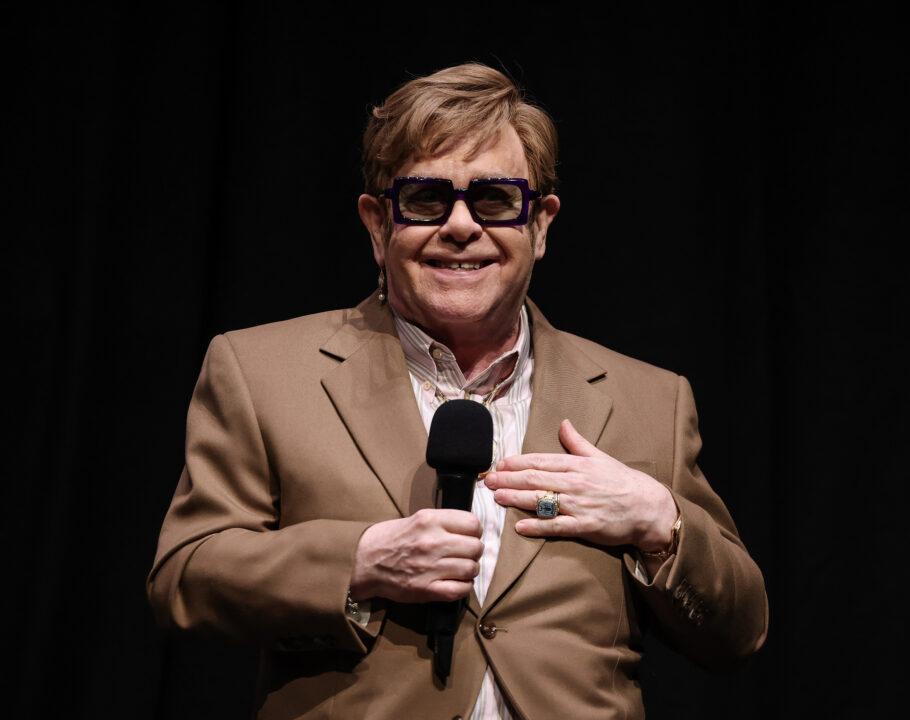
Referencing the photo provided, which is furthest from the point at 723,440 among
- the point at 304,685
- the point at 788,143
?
the point at 304,685

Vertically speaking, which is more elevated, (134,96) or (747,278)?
(134,96)

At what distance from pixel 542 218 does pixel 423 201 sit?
33 centimetres

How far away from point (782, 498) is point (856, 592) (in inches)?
13.2

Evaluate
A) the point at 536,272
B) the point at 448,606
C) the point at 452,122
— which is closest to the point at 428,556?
the point at 448,606

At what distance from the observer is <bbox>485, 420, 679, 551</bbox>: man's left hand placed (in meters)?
1.88

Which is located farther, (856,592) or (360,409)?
(856,592)

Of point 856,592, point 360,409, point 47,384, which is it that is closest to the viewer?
point 360,409

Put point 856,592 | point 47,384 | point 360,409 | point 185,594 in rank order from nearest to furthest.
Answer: point 185,594 < point 360,409 < point 47,384 < point 856,592

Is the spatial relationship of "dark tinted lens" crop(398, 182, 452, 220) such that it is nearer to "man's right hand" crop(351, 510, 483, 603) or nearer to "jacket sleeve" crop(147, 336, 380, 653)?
"jacket sleeve" crop(147, 336, 380, 653)

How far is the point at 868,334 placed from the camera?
10.2ft

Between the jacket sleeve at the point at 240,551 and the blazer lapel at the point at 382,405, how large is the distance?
0.14 m

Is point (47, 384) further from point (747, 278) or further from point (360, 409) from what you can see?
point (747, 278)

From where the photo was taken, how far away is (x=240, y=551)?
5.90 feet

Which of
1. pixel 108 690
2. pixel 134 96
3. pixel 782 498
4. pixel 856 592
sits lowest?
pixel 108 690
